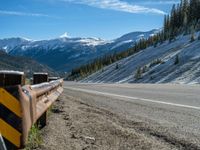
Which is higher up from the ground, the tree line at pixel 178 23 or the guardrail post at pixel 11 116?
the tree line at pixel 178 23

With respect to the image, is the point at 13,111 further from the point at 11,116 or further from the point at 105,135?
the point at 105,135

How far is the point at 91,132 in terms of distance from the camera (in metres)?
7.70

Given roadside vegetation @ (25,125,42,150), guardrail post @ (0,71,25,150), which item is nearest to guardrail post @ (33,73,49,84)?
roadside vegetation @ (25,125,42,150)

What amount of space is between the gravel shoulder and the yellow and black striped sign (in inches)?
67.3

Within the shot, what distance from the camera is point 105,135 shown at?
735 cm

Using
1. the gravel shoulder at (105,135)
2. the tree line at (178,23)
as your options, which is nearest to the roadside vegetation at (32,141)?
the gravel shoulder at (105,135)

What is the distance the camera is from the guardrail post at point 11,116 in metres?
4.23

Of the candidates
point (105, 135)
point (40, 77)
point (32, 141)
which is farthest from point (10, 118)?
point (40, 77)

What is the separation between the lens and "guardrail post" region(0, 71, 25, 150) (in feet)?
13.9

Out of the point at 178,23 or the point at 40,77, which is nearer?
the point at 40,77

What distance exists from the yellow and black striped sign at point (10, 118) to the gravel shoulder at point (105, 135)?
1.71 m

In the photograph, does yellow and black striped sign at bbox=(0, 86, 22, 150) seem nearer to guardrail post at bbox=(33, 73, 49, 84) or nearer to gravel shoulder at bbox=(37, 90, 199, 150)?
gravel shoulder at bbox=(37, 90, 199, 150)

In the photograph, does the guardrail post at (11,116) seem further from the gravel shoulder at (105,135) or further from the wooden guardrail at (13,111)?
the gravel shoulder at (105,135)

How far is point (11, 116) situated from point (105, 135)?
3.21m
